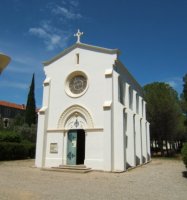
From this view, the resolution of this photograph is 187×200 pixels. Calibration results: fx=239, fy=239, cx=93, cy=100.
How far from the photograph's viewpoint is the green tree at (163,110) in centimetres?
3334

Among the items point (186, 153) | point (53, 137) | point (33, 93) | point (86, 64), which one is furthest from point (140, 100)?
point (33, 93)

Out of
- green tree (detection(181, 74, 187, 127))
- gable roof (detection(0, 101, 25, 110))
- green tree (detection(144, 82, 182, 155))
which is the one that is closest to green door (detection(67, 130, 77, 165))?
green tree (detection(144, 82, 182, 155))

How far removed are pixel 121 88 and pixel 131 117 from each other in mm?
2673

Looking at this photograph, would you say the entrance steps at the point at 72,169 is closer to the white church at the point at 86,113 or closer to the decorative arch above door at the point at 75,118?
the white church at the point at 86,113

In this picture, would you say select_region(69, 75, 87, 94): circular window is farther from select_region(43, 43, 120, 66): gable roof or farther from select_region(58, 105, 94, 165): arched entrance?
select_region(43, 43, 120, 66): gable roof

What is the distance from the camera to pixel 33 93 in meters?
42.2

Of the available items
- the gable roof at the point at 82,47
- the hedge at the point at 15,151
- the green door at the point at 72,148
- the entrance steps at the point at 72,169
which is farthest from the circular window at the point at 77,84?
the hedge at the point at 15,151

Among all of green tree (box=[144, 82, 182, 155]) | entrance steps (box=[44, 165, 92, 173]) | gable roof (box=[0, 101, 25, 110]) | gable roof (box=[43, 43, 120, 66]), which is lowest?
entrance steps (box=[44, 165, 92, 173])

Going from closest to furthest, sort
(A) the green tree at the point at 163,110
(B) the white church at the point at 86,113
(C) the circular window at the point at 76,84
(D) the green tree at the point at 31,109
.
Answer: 1. (B) the white church at the point at 86,113
2. (C) the circular window at the point at 76,84
3. (A) the green tree at the point at 163,110
4. (D) the green tree at the point at 31,109

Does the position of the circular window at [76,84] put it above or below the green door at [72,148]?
above

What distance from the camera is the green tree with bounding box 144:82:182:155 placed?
33344 millimetres

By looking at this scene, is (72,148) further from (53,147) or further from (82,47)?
(82,47)

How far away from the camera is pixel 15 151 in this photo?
25984 mm

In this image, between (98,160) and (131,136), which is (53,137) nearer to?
(98,160)
